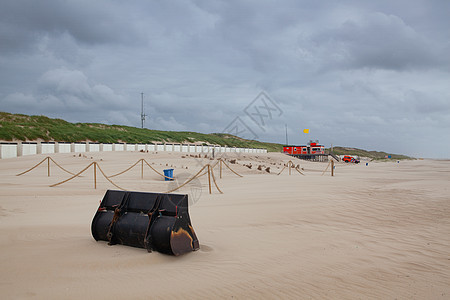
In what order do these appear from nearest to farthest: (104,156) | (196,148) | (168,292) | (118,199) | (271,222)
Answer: (168,292) < (118,199) < (271,222) < (104,156) < (196,148)

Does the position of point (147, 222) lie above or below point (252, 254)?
above

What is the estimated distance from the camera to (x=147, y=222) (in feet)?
17.9

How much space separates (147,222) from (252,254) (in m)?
1.85

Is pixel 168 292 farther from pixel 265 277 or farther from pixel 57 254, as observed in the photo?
pixel 57 254

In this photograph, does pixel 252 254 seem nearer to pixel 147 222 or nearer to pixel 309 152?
pixel 147 222

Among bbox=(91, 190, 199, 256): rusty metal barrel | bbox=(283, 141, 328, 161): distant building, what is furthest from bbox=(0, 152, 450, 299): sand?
bbox=(283, 141, 328, 161): distant building

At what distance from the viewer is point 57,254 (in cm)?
536

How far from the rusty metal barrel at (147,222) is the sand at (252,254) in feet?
0.56

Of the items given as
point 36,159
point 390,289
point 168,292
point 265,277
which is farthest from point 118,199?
point 36,159

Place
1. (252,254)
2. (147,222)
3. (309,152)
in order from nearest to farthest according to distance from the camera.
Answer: (147,222) → (252,254) → (309,152)

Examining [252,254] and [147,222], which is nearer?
[147,222]

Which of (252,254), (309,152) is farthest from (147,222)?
(309,152)

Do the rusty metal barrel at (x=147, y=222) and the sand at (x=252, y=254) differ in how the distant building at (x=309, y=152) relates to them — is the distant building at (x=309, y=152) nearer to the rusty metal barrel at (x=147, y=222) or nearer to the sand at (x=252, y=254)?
the sand at (x=252, y=254)

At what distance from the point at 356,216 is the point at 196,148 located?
39.2 m
